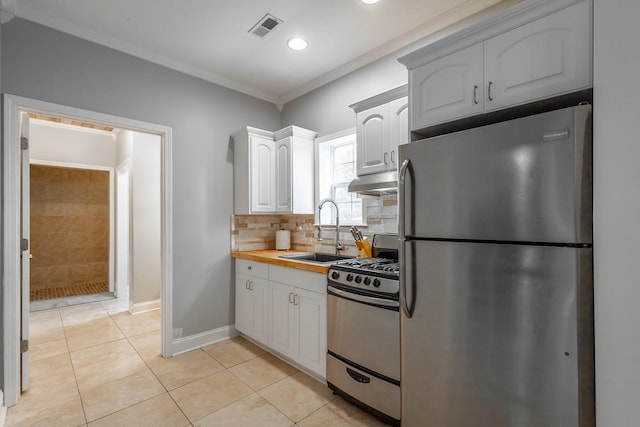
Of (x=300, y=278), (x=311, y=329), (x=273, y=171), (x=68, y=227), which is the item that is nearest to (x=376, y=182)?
(x=300, y=278)

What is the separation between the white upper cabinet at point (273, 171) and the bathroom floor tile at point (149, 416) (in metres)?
1.79

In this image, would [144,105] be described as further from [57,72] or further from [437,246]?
[437,246]

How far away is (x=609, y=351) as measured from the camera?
1064 millimetres

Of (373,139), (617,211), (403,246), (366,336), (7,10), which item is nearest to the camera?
(617,211)

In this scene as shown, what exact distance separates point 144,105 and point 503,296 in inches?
123

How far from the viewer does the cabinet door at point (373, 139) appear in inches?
90.8

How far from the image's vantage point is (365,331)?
196 centimetres

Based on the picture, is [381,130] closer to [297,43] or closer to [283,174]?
[297,43]

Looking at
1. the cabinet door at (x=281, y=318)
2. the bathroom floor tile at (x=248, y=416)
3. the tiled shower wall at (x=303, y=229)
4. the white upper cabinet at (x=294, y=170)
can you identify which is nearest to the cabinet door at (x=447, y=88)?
the tiled shower wall at (x=303, y=229)

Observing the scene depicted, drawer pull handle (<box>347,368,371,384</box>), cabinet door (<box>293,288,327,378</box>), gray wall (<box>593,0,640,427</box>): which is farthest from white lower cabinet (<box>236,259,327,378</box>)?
gray wall (<box>593,0,640,427</box>)

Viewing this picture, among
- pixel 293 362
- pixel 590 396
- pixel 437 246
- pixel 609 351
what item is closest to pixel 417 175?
pixel 437 246

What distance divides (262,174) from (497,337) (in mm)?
2616

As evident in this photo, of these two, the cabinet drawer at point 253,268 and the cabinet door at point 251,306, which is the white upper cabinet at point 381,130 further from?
the cabinet door at point 251,306

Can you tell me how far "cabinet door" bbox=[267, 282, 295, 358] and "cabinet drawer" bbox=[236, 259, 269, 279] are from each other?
0.15 meters
